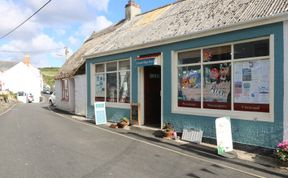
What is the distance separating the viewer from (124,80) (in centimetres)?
1819

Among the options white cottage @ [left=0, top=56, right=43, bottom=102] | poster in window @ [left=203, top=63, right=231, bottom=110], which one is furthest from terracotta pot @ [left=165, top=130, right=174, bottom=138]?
white cottage @ [left=0, top=56, right=43, bottom=102]

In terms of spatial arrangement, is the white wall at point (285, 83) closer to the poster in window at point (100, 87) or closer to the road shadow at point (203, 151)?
the road shadow at point (203, 151)

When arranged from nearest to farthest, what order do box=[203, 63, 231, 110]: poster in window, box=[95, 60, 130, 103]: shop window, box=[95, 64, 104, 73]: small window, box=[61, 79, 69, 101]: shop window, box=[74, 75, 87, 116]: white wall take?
box=[203, 63, 231, 110]: poster in window, box=[95, 60, 130, 103]: shop window, box=[95, 64, 104, 73]: small window, box=[74, 75, 87, 116]: white wall, box=[61, 79, 69, 101]: shop window

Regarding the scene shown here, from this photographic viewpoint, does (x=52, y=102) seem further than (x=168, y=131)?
Yes

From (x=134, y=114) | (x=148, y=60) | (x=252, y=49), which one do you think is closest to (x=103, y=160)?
(x=252, y=49)

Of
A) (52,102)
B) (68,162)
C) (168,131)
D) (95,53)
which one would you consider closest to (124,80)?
(95,53)

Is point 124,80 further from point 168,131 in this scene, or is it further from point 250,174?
point 250,174

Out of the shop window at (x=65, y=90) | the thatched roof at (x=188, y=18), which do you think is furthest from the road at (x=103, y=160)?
the shop window at (x=65, y=90)

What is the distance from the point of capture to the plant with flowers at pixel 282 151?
29.3 ft

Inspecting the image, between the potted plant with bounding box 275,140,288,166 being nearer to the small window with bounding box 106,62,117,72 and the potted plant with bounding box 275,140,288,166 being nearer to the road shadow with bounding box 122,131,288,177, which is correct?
the road shadow with bounding box 122,131,288,177

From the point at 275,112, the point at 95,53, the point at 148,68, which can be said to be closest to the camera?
the point at 275,112

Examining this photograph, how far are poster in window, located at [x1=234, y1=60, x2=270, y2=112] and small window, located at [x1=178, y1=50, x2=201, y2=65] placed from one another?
1.91 m

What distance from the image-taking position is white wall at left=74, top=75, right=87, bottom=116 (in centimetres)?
2341

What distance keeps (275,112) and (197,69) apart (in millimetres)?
3767
